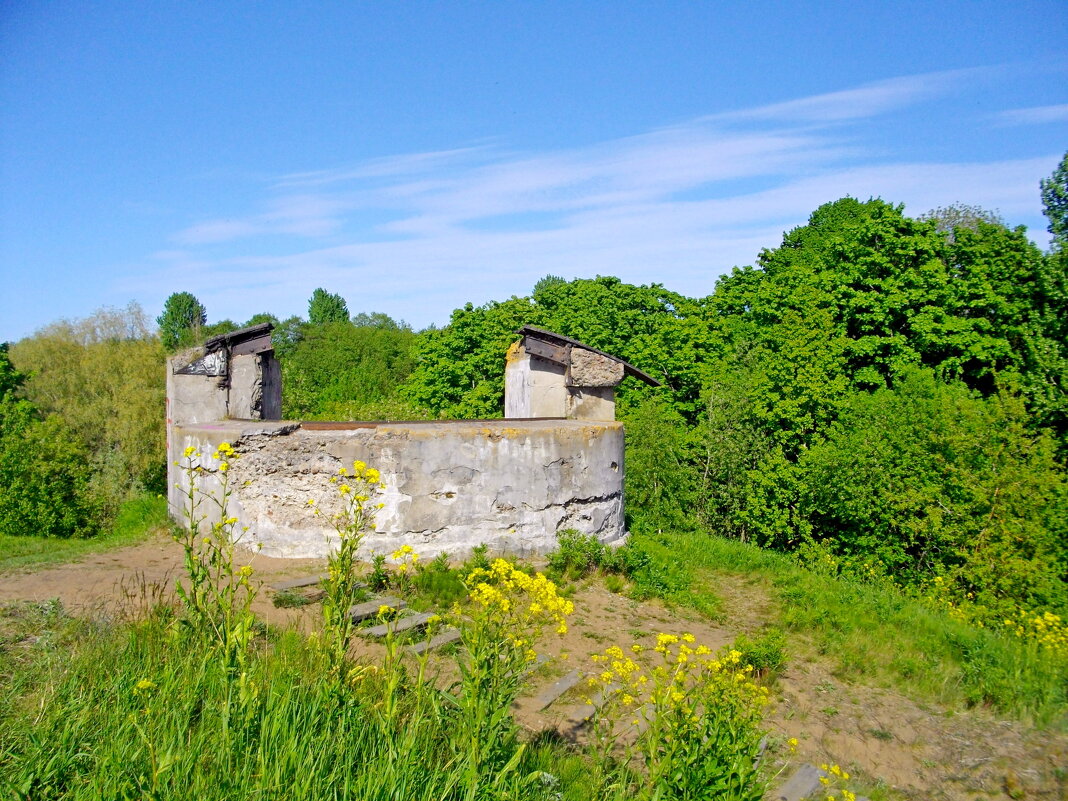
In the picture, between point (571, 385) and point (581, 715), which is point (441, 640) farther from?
point (571, 385)

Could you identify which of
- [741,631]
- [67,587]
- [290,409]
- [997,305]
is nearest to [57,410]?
[290,409]

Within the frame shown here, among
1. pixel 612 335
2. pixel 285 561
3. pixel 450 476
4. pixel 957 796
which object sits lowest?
pixel 957 796

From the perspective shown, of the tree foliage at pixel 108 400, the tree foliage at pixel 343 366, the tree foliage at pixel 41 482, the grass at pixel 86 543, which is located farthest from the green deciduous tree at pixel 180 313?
the grass at pixel 86 543

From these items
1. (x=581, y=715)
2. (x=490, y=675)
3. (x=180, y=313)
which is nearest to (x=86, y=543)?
(x=581, y=715)

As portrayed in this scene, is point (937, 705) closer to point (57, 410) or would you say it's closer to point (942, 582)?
point (942, 582)

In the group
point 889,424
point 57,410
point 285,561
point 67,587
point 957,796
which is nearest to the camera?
point 957,796

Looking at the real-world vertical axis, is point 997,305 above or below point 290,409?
above

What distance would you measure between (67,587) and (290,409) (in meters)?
18.1

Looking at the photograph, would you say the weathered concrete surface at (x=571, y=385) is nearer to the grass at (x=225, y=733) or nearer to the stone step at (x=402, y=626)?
the stone step at (x=402, y=626)

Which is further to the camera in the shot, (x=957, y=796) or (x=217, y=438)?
(x=217, y=438)

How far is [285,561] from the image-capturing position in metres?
8.32

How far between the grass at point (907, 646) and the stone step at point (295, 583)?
4511 mm

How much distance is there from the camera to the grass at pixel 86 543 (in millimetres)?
8453

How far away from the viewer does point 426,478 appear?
339 inches
